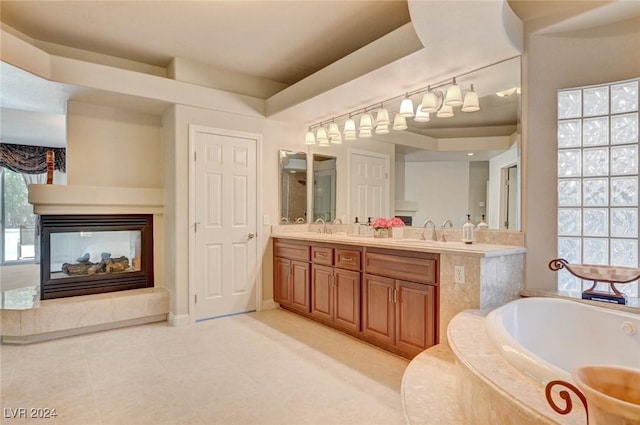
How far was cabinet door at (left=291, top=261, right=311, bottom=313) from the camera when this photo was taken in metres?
3.77

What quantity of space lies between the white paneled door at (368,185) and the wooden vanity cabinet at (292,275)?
0.76 m

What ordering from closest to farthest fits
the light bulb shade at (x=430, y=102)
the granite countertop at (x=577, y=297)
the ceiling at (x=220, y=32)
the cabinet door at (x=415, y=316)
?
the granite countertop at (x=577, y=297) < the cabinet door at (x=415, y=316) < the ceiling at (x=220, y=32) < the light bulb shade at (x=430, y=102)

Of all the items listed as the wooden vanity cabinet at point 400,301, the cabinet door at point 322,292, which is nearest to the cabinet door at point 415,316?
the wooden vanity cabinet at point 400,301

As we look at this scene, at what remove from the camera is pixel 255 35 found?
10.7ft

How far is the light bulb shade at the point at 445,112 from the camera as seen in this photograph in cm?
302

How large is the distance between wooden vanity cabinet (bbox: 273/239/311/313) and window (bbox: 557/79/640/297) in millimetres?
2277

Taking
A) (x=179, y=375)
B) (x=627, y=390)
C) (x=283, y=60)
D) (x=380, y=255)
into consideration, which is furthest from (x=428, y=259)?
(x=283, y=60)

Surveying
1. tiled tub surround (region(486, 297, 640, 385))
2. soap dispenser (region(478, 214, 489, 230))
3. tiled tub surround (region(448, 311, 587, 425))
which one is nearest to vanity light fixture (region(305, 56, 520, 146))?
soap dispenser (region(478, 214, 489, 230))

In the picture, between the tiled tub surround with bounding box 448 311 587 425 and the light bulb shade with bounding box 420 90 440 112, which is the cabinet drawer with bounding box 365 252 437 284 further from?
the light bulb shade with bounding box 420 90 440 112

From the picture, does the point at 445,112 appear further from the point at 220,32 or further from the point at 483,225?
the point at 220,32

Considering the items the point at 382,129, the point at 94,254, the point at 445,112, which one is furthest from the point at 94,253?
the point at 445,112

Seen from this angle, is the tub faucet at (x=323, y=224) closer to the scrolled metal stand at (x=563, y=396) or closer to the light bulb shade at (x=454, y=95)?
the light bulb shade at (x=454, y=95)

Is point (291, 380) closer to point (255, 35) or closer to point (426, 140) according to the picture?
point (426, 140)

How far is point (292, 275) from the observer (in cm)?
399
